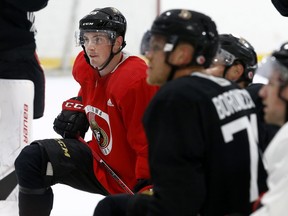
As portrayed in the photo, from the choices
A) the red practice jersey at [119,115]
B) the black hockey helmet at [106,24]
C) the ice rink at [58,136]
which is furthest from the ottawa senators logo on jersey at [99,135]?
the ice rink at [58,136]

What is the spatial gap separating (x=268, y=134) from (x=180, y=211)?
0.59m

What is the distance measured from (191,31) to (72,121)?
1.13 m

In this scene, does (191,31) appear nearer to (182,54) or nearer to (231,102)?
(182,54)

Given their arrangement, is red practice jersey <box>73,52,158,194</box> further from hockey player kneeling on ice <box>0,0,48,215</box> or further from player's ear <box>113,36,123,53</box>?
hockey player kneeling on ice <box>0,0,48,215</box>

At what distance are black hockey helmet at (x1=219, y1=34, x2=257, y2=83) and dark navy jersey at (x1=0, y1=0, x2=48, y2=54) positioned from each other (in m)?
0.78

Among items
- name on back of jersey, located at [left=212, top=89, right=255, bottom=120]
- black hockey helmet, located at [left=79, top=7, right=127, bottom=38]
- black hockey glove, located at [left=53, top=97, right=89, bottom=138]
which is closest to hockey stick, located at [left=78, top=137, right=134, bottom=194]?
black hockey glove, located at [left=53, top=97, right=89, bottom=138]

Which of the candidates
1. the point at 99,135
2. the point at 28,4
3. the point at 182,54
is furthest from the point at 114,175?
the point at 182,54

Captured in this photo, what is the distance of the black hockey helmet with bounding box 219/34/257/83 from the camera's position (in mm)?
2754

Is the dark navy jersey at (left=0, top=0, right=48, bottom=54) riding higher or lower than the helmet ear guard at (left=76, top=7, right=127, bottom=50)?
lower

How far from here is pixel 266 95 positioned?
1876mm

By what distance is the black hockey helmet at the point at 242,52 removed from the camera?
2.75 meters

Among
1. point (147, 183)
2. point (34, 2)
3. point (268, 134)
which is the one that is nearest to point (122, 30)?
point (34, 2)

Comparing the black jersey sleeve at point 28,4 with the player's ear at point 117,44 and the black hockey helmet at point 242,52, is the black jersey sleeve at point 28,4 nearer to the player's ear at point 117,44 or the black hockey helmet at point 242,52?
the player's ear at point 117,44

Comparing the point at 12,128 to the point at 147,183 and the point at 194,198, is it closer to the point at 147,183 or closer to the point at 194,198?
the point at 147,183
